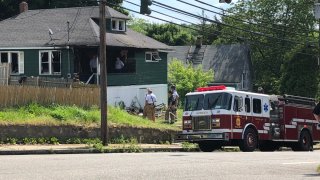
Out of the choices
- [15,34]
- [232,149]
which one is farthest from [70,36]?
[232,149]

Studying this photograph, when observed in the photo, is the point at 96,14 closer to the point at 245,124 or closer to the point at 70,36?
the point at 70,36

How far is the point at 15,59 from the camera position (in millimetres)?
39906

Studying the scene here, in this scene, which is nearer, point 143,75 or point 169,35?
point 143,75

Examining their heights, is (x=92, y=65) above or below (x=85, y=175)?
above

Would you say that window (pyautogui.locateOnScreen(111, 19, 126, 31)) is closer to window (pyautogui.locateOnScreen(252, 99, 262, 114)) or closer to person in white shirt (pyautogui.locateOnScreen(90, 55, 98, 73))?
person in white shirt (pyautogui.locateOnScreen(90, 55, 98, 73))

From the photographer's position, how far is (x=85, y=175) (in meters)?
12.0

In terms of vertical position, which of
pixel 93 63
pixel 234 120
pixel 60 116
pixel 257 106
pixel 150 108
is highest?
pixel 93 63

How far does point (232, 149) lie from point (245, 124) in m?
2.89

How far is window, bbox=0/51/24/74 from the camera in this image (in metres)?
39.4

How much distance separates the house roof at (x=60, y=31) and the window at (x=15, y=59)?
0.70 metres

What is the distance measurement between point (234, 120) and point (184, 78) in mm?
34129

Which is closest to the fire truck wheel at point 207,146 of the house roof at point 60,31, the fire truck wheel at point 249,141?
the fire truck wheel at point 249,141

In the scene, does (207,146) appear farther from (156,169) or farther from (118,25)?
(118,25)

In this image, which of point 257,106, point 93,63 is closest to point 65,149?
point 257,106
